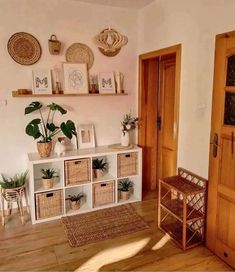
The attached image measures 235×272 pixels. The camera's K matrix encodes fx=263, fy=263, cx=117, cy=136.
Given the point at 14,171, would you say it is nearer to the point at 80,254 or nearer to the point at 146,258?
the point at 80,254

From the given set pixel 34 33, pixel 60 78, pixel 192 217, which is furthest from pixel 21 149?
pixel 192 217

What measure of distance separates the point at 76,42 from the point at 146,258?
262 cm

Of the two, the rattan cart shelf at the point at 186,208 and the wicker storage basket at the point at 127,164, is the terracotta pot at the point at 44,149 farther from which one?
the rattan cart shelf at the point at 186,208

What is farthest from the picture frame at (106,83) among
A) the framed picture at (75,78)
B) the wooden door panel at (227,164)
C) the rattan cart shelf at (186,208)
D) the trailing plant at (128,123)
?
the wooden door panel at (227,164)

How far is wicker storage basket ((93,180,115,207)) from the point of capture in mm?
3338

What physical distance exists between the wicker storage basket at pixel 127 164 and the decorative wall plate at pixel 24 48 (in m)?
1.61

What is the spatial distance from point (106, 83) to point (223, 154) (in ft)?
6.07

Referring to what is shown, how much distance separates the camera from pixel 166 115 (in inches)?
145

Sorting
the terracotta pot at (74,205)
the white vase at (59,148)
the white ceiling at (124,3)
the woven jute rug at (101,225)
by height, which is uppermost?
the white ceiling at (124,3)

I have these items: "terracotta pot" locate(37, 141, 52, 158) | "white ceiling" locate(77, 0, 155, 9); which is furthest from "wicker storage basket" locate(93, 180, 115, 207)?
"white ceiling" locate(77, 0, 155, 9)

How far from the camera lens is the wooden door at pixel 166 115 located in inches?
138

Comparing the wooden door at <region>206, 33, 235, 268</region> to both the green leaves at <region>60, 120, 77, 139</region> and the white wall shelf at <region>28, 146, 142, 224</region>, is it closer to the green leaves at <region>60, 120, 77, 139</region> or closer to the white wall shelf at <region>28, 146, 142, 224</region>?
the white wall shelf at <region>28, 146, 142, 224</region>

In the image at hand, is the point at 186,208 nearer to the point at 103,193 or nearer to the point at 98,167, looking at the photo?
the point at 103,193

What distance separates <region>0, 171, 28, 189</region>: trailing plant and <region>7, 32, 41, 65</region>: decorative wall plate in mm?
1363
